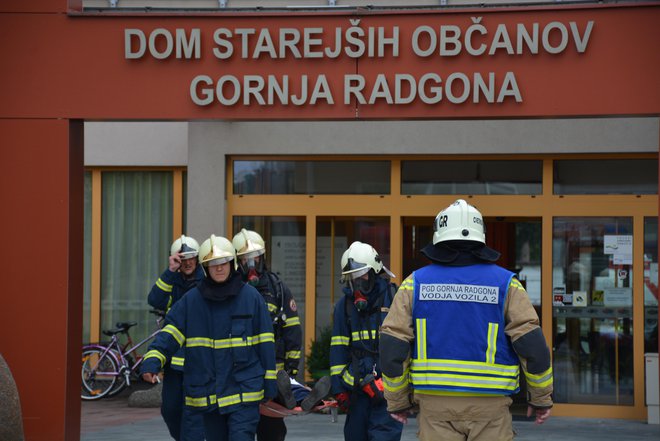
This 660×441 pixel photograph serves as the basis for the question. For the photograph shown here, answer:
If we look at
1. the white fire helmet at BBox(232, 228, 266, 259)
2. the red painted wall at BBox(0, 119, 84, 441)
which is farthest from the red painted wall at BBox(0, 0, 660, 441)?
the white fire helmet at BBox(232, 228, 266, 259)

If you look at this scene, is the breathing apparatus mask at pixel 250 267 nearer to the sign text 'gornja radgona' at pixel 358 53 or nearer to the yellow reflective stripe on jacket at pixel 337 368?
the yellow reflective stripe on jacket at pixel 337 368

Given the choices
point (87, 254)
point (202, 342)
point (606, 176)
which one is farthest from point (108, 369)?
point (202, 342)

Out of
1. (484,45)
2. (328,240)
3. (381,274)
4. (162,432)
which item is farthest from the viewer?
(328,240)

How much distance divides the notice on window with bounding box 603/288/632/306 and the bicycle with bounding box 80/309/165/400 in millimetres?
5849

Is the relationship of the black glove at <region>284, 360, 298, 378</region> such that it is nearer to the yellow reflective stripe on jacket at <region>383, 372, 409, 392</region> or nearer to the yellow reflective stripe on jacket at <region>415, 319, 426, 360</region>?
the yellow reflective stripe on jacket at <region>383, 372, 409, 392</region>

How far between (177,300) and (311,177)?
5102 mm

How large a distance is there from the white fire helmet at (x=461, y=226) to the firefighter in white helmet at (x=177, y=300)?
3.37 meters

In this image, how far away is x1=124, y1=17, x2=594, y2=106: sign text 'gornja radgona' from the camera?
10.4 meters

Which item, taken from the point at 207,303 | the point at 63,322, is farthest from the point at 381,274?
the point at 63,322

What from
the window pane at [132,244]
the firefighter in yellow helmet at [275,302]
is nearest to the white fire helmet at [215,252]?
the firefighter in yellow helmet at [275,302]

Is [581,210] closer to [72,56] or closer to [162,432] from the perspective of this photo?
[162,432]

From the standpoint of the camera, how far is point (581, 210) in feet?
47.0

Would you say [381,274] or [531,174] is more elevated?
[531,174]

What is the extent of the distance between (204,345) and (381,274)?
5.12 feet
